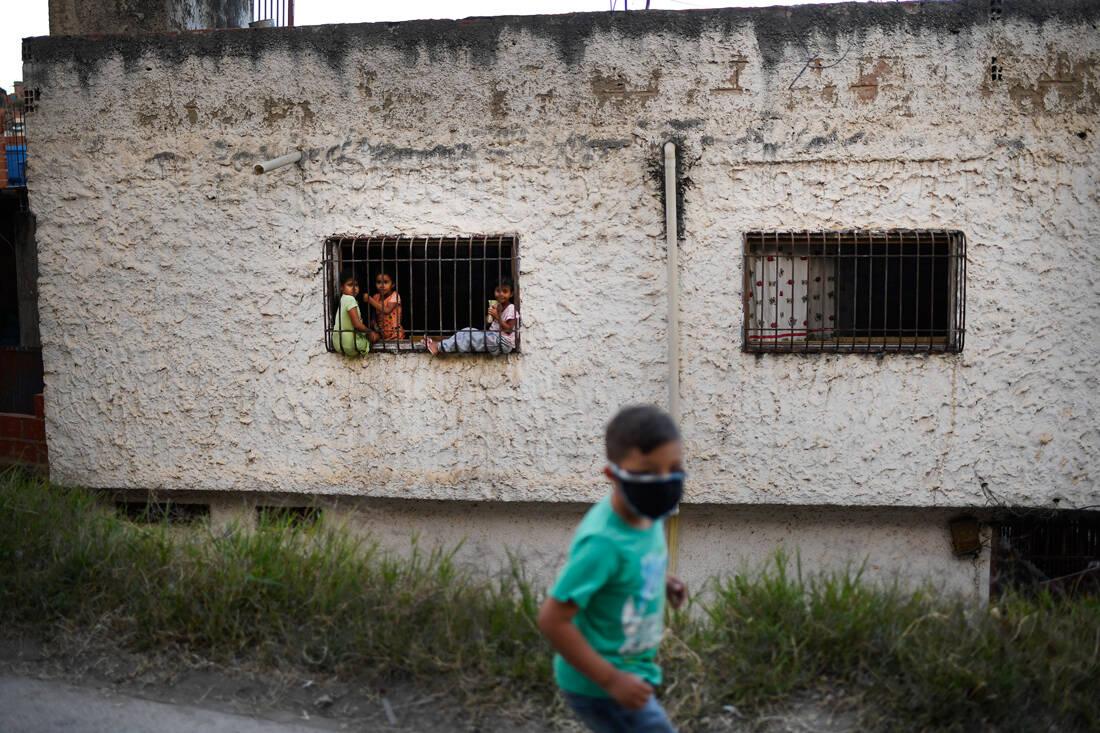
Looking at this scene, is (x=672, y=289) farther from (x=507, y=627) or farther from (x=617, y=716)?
(x=617, y=716)

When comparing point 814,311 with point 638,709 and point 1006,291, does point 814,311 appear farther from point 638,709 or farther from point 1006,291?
point 638,709

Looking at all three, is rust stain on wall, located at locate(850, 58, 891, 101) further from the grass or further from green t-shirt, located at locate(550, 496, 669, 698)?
green t-shirt, located at locate(550, 496, 669, 698)

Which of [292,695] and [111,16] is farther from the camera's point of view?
[111,16]

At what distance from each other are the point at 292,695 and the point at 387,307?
267 cm

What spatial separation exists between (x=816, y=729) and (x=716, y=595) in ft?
2.46

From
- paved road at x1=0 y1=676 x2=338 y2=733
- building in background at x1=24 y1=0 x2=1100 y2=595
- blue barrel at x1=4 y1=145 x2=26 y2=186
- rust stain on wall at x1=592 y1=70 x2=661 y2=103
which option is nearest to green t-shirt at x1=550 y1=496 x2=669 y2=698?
paved road at x1=0 y1=676 x2=338 y2=733

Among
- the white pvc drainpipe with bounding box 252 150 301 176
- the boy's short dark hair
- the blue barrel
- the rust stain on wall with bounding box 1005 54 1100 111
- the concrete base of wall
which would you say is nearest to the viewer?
the boy's short dark hair

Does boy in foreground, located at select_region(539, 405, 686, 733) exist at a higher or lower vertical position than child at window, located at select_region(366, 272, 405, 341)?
lower

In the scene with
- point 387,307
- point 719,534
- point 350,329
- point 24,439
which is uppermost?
point 387,307

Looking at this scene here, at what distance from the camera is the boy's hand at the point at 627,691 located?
181cm

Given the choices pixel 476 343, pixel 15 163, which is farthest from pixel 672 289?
pixel 15 163

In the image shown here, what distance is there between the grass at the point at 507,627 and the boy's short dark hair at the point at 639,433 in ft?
4.48

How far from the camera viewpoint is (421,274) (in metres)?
5.66

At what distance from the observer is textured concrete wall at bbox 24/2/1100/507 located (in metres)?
4.91
